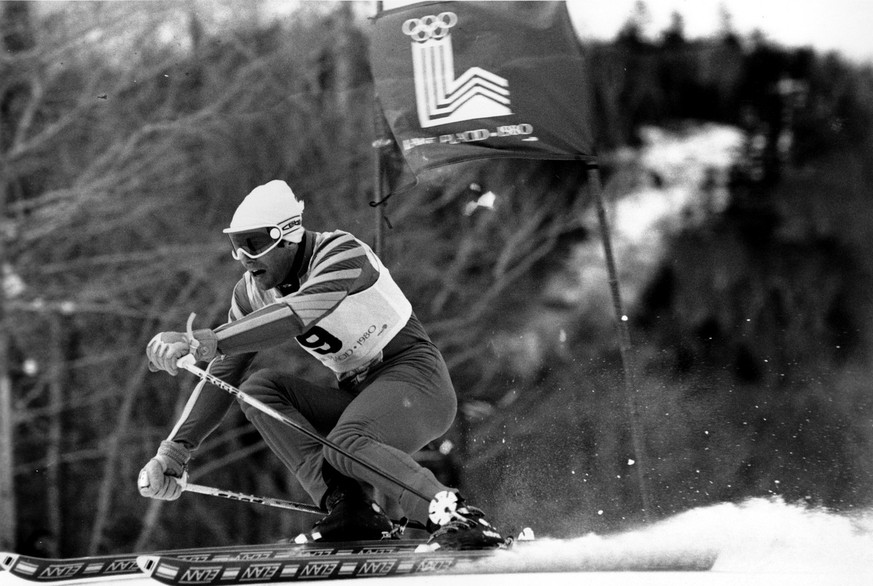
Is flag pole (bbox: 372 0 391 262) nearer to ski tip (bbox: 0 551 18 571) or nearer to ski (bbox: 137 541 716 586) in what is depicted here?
ski (bbox: 137 541 716 586)

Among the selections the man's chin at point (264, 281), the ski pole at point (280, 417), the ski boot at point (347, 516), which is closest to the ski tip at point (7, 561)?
the ski pole at point (280, 417)

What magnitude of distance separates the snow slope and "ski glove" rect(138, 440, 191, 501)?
32 cm

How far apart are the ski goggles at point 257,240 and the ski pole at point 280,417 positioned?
400mm

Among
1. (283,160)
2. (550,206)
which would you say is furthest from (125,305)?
(550,206)

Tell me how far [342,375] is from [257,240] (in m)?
0.67

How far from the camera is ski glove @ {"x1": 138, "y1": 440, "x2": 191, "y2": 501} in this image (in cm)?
429

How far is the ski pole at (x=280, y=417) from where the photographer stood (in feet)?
13.0

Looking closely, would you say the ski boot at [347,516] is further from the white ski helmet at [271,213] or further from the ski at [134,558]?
the white ski helmet at [271,213]

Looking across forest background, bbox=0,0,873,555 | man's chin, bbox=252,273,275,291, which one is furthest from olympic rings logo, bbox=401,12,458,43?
forest background, bbox=0,0,873,555

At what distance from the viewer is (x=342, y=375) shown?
15.1 ft

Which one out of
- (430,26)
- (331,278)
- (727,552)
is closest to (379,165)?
(430,26)

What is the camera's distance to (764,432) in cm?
1098

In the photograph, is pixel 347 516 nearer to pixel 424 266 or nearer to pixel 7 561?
pixel 7 561

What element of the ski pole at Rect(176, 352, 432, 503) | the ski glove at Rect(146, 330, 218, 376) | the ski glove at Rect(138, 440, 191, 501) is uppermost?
the ski glove at Rect(146, 330, 218, 376)
